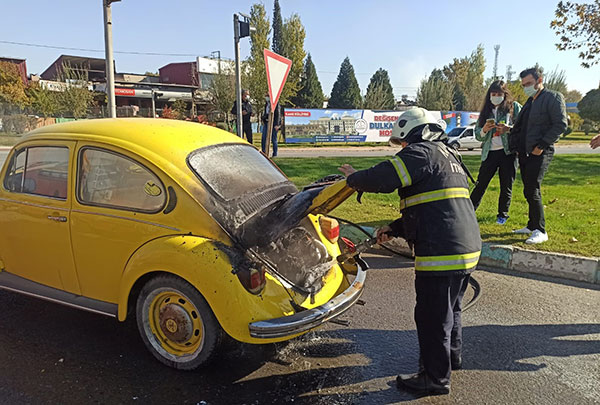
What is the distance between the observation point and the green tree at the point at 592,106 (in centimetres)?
2301

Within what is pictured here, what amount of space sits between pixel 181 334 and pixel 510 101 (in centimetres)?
564

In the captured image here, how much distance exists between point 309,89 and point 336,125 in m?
23.3

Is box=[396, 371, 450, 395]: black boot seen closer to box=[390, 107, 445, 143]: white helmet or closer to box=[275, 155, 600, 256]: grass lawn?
box=[390, 107, 445, 143]: white helmet

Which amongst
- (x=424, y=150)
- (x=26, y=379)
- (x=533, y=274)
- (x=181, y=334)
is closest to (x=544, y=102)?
(x=533, y=274)

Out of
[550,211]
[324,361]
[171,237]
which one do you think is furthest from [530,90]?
[171,237]

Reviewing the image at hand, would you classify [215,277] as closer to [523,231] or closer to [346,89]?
[523,231]

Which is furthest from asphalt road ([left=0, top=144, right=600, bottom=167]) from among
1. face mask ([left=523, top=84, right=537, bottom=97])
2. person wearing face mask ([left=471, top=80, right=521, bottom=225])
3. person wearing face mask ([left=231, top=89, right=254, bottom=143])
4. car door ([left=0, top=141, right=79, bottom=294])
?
car door ([left=0, top=141, right=79, bottom=294])

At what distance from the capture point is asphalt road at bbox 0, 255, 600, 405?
9.12 feet

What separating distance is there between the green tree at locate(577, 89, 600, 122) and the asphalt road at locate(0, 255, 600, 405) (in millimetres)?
23478

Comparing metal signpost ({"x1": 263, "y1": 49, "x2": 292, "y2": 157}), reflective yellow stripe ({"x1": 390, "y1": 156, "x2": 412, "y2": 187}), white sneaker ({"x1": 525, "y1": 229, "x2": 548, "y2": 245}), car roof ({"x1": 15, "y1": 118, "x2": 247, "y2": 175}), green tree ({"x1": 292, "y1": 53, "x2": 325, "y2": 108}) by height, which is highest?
green tree ({"x1": 292, "y1": 53, "x2": 325, "y2": 108})

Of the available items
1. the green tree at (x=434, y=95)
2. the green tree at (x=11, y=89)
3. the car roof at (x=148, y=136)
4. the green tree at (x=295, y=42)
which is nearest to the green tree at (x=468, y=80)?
the green tree at (x=434, y=95)

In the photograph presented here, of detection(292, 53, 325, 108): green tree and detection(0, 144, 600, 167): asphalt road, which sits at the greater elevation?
detection(292, 53, 325, 108): green tree

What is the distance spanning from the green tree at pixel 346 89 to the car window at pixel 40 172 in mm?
47390

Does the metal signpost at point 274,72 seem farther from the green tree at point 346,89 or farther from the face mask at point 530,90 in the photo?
the green tree at point 346,89
